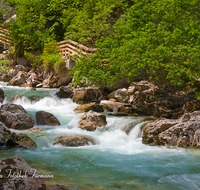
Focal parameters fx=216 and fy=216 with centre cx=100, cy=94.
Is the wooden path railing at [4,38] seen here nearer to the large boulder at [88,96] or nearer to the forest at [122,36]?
the forest at [122,36]

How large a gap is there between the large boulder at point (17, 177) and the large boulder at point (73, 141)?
12.4ft

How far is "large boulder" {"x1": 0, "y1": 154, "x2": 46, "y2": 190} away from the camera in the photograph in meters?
2.76

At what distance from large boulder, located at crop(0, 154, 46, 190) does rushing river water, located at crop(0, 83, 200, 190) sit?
885 mm

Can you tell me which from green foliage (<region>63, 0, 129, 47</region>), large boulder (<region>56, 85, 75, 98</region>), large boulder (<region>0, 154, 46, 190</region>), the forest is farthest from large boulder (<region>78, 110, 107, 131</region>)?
green foliage (<region>63, 0, 129, 47</region>)

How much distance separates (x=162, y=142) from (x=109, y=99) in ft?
27.2

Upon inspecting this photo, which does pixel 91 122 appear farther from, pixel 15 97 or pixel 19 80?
pixel 19 80

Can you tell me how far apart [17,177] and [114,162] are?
3.19 m

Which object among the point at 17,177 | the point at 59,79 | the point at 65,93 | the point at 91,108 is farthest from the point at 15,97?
the point at 17,177

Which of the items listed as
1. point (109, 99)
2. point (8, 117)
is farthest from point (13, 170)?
point (109, 99)

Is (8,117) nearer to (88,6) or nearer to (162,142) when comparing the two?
(162,142)

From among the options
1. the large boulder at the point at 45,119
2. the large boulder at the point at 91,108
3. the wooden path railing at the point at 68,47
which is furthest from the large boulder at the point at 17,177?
the wooden path railing at the point at 68,47

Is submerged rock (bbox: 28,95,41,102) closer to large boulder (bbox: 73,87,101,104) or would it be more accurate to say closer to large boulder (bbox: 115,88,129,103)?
large boulder (bbox: 73,87,101,104)

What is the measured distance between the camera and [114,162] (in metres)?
5.61

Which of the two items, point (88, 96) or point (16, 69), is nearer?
point (88, 96)
